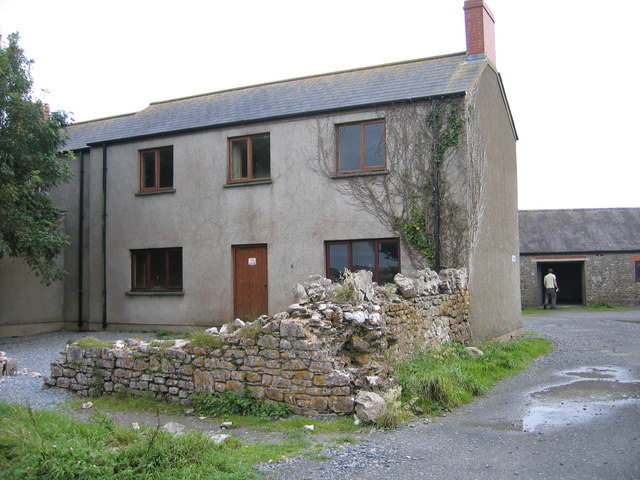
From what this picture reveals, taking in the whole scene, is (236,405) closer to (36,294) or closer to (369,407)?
(369,407)

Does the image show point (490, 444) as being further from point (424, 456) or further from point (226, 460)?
point (226, 460)

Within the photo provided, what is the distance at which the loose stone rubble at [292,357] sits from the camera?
7.09 m

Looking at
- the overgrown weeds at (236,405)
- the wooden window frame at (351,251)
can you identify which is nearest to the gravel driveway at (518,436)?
the overgrown weeds at (236,405)

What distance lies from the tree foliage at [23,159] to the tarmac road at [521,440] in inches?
392

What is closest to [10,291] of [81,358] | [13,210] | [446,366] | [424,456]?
[13,210]

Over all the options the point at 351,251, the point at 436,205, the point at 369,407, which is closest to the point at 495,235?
the point at 436,205

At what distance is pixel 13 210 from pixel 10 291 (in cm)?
406

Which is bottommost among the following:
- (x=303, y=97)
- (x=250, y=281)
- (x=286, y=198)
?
(x=250, y=281)

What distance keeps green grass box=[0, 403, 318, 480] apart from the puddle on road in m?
3.03

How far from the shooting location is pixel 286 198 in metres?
14.2

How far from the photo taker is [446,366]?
885 centimetres

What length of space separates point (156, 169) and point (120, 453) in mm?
11999

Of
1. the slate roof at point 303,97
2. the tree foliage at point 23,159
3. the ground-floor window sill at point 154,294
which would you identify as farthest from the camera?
the ground-floor window sill at point 154,294

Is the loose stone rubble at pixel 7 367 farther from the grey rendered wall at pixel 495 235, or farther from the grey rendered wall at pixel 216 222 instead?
the grey rendered wall at pixel 495 235
